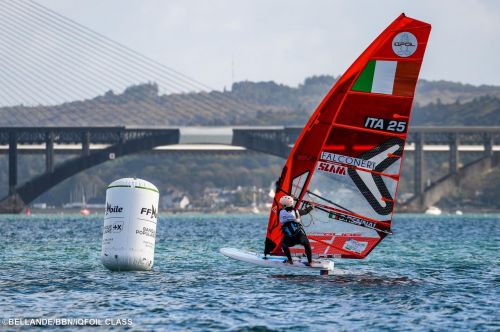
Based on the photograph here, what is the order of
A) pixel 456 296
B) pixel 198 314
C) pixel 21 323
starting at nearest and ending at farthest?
pixel 21 323
pixel 198 314
pixel 456 296

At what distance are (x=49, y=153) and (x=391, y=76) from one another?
333ft

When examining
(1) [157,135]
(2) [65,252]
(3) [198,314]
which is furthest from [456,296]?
(1) [157,135]

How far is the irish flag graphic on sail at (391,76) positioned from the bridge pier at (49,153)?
99703 mm

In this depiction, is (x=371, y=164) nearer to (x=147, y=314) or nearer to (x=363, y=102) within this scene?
(x=363, y=102)

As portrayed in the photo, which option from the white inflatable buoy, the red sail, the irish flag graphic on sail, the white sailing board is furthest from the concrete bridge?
the irish flag graphic on sail

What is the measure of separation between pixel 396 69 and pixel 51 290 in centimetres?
830

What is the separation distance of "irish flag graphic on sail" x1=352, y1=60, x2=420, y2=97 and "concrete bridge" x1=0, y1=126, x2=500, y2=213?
3858 inches

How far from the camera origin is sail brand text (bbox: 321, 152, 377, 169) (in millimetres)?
23516

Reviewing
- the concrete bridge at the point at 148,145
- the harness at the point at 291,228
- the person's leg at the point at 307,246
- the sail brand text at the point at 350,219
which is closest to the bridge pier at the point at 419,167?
the concrete bridge at the point at 148,145

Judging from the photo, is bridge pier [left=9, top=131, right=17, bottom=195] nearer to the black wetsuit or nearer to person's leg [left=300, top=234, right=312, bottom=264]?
person's leg [left=300, top=234, right=312, bottom=264]

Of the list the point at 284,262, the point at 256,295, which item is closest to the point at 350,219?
the point at 284,262

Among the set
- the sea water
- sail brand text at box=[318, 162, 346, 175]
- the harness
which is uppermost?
sail brand text at box=[318, 162, 346, 175]

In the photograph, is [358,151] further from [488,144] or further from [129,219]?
[488,144]

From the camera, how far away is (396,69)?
2298 cm
